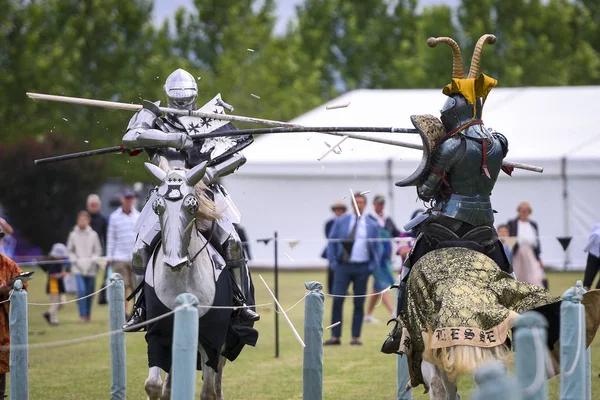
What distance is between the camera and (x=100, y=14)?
4709 cm

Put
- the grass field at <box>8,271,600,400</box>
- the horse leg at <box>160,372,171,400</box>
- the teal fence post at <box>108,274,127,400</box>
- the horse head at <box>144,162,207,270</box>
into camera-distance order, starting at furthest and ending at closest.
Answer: the grass field at <box>8,271,600,400</box> → the teal fence post at <box>108,274,127,400</box> → the horse leg at <box>160,372,171,400</box> → the horse head at <box>144,162,207,270</box>

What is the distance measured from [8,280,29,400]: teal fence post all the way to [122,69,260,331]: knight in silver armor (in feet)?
3.51

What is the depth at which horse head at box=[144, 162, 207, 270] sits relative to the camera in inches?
337

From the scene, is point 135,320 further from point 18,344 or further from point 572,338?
point 572,338

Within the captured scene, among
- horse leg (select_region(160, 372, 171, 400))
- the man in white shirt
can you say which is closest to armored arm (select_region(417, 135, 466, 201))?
horse leg (select_region(160, 372, 171, 400))

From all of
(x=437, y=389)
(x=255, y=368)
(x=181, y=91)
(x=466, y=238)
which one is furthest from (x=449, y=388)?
(x=255, y=368)

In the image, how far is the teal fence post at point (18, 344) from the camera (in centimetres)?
988

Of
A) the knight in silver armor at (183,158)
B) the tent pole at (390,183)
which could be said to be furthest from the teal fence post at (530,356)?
the tent pole at (390,183)

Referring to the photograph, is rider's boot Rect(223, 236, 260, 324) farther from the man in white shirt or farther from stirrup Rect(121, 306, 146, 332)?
the man in white shirt

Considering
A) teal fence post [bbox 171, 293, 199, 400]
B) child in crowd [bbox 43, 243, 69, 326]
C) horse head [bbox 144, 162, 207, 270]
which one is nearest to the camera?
teal fence post [bbox 171, 293, 199, 400]

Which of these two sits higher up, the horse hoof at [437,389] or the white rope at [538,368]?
the white rope at [538,368]

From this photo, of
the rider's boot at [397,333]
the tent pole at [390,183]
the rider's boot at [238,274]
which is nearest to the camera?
the rider's boot at [397,333]

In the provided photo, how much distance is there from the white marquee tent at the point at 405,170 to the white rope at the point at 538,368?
19.2 meters

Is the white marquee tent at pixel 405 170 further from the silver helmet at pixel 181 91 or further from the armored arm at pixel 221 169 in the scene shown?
the armored arm at pixel 221 169
